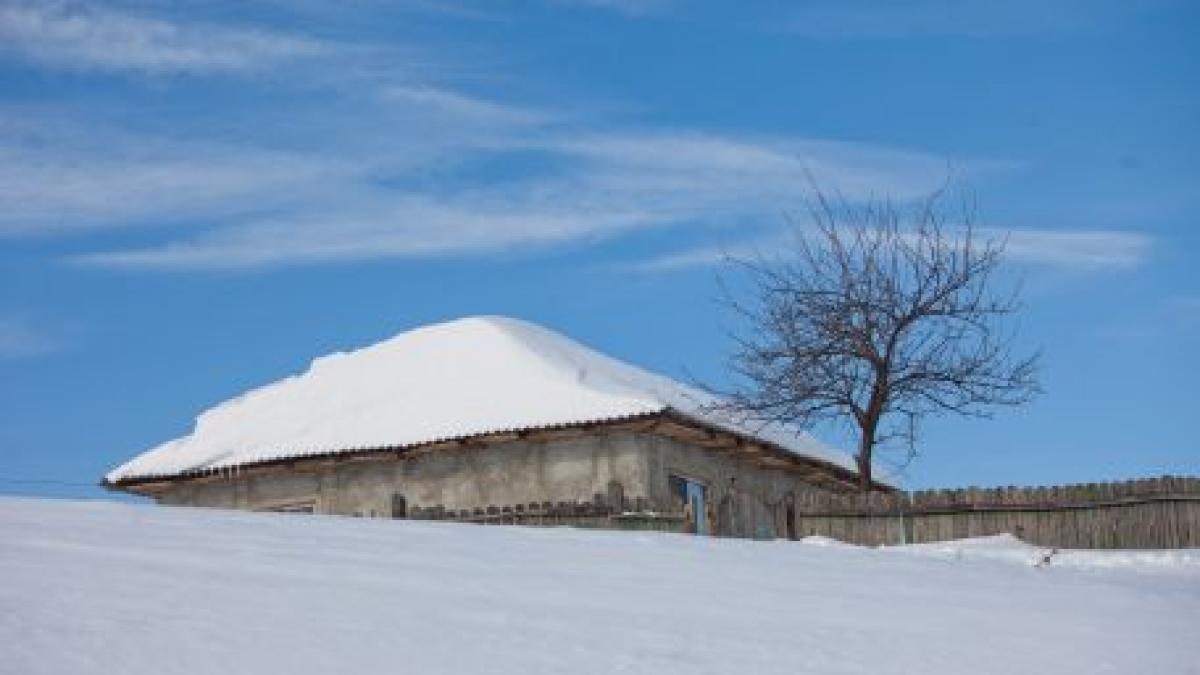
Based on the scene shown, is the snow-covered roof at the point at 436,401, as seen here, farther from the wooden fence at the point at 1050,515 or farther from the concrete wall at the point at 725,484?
the wooden fence at the point at 1050,515

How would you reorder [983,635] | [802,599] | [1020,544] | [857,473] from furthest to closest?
[857,473], [1020,544], [802,599], [983,635]

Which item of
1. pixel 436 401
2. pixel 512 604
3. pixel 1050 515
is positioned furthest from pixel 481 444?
pixel 512 604

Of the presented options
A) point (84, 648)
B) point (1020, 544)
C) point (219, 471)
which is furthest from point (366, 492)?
point (84, 648)

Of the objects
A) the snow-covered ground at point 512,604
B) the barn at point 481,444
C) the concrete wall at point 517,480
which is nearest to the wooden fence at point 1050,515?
the barn at point 481,444

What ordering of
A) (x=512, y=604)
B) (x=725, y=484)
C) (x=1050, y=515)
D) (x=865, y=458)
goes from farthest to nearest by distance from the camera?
(x=725, y=484) < (x=865, y=458) < (x=1050, y=515) < (x=512, y=604)

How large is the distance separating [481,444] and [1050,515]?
7.92 meters

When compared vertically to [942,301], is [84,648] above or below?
below

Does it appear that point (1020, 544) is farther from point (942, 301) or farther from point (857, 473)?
point (857, 473)

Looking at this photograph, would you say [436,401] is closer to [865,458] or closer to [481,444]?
[481,444]

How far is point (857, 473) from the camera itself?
26812 mm

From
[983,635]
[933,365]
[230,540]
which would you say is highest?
[933,365]

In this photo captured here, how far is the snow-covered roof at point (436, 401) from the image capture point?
23094mm

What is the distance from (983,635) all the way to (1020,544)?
9.87 metres

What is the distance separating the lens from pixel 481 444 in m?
23.4
